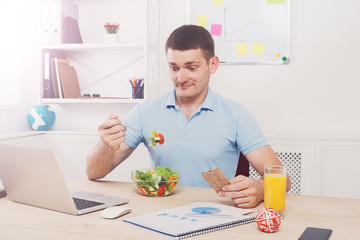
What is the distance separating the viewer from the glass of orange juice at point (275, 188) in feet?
3.69

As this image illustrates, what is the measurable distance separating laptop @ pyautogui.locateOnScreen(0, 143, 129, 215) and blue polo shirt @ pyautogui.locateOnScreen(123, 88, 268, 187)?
487 mm

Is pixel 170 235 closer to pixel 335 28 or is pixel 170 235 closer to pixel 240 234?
pixel 240 234

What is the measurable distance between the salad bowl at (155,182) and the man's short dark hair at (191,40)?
0.62 metres

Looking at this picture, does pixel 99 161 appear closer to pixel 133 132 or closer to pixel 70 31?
pixel 133 132

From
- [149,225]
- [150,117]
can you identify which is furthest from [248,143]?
[149,225]

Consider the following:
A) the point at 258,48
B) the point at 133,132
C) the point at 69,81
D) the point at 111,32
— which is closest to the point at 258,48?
the point at 258,48

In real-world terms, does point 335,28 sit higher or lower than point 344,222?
higher

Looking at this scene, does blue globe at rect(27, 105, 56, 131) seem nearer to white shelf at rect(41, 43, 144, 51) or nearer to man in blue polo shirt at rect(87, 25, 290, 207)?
Answer: white shelf at rect(41, 43, 144, 51)

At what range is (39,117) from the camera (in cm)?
280

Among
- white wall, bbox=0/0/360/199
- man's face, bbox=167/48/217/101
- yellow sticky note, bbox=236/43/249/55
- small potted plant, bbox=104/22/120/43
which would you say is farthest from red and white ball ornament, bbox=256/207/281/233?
small potted plant, bbox=104/22/120/43

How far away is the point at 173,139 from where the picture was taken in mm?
1705

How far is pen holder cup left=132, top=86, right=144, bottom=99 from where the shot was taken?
2694mm

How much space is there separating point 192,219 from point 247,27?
1886mm

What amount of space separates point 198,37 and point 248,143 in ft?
1.68
